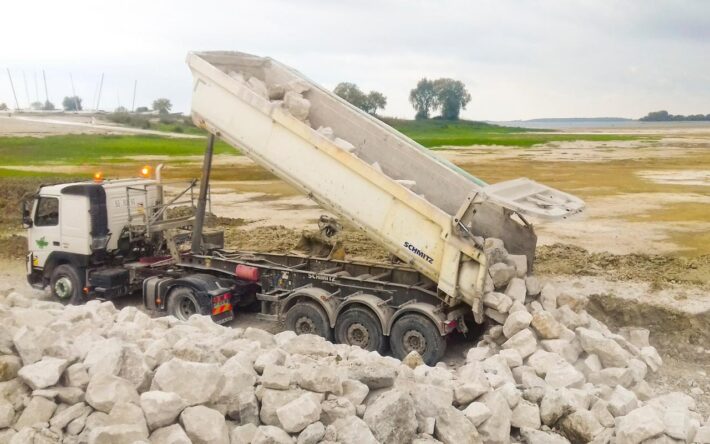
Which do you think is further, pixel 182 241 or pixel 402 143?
pixel 182 241

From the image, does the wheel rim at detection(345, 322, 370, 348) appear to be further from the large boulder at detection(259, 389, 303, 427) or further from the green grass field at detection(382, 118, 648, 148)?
the green grass field at detection(382, 118, 648, 148)

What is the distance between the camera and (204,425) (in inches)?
203

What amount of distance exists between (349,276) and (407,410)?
15.1 ft

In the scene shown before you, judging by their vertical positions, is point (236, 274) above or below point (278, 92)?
below

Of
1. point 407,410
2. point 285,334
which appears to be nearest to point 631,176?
point 285,334

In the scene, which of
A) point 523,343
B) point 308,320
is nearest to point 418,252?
point 523,343

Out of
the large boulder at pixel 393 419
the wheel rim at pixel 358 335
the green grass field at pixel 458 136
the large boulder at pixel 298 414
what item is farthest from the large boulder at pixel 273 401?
the green grass field at pixel 458 136

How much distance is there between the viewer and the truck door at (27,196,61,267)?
37.6 ft

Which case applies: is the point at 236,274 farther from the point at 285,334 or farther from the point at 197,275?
the point at 285,334

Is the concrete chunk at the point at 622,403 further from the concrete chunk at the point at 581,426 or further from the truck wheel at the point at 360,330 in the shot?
the truck wheel at the point at 360,330

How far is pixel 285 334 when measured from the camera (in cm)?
815

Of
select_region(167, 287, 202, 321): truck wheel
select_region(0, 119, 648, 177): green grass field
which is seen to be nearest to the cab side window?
select_region(167, 287, 202, 321): truck wheel

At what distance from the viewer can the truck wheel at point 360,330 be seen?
902 centimetres

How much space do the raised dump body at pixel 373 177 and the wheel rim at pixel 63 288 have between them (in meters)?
3.98
